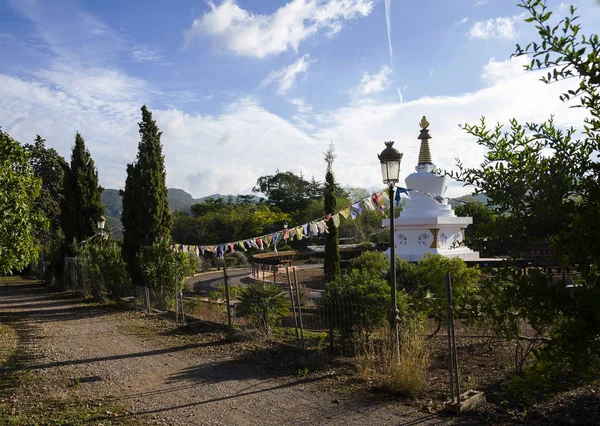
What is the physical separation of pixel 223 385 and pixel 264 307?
3058 millimetres

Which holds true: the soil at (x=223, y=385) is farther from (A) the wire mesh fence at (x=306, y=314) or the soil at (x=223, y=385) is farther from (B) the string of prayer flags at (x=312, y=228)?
(B) the string of prayer flags at (x=312, y=228)

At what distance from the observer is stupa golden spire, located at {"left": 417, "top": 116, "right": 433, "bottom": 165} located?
858 inches

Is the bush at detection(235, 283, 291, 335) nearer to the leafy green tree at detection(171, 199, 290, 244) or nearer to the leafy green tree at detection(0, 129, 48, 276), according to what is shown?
the leafy green tree at detection(0, 129, 48, 276)

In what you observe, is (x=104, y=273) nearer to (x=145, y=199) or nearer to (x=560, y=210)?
(x=145, y=199)

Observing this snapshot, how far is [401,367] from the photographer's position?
6520mm

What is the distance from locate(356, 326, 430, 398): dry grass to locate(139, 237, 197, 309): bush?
31.1 ft

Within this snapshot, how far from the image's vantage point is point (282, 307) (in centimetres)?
1031

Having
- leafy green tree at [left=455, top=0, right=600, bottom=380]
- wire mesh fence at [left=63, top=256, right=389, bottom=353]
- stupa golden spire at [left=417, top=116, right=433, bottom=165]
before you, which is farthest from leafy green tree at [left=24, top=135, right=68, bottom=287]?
leafy green tree at [left=455, top=0, right=600, bottom=380]

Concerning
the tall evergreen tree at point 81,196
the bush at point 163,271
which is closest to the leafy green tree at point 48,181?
the tall evergreen tree at point 81,196

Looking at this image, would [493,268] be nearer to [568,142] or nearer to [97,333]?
[568,142]

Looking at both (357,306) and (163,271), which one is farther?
(163,271)

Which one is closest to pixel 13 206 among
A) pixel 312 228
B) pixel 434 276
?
pixel 312 228

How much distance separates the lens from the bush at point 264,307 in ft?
33.5

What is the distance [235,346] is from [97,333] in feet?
13.7
